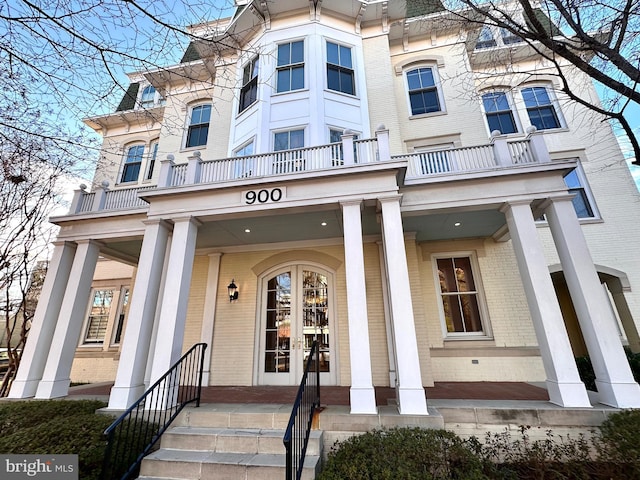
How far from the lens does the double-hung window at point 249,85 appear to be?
920 centimetres

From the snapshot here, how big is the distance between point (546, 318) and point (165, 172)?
805 cm

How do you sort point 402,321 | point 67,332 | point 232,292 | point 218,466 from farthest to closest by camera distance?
point 232,292, point 67,332, point 402,321, point 218,466

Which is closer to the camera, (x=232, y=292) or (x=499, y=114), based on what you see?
(x=232, y=292)

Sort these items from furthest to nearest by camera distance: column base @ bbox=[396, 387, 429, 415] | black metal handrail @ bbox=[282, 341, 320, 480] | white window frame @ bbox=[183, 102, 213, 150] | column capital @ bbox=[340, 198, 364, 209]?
white window frame @ bbox=[183, 102, 213, 150]
column capital @ bbox=[340, 198, 364, 209]
column base @ bbox=[396, 387, 429, 415]
black metal handrail @ bbox=[282, 341, 320, 480]

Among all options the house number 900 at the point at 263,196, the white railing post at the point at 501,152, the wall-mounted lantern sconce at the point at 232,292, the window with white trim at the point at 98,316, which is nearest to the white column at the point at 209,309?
the wall-mounted lantern sconce at the point at 232,292

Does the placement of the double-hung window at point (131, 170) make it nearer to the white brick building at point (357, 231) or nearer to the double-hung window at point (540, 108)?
the white brick building at point (357, 231)

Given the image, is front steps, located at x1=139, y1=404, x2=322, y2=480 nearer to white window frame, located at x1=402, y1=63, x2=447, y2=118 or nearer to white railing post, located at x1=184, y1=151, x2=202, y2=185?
white railing post, located at x1=184, y1=151, x2=202, y2=185

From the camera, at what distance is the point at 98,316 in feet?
33.2

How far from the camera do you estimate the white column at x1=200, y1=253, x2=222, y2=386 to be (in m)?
7.71

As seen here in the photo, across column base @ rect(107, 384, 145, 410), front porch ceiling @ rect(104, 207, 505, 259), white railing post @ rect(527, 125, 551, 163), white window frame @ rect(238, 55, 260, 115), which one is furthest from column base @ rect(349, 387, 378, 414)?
white window frame @ rect(238, 55, 260, 115)

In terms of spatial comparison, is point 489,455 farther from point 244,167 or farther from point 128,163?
point 128,163

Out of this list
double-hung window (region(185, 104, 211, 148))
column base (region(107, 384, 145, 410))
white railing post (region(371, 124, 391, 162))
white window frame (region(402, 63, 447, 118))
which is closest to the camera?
column base (region(107, 384, 145, 410))

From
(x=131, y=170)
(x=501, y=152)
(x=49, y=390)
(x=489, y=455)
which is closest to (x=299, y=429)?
(x=489, y=455)

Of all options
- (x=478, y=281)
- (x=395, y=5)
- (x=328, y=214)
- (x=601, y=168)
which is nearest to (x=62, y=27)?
(x=328, y=214)
